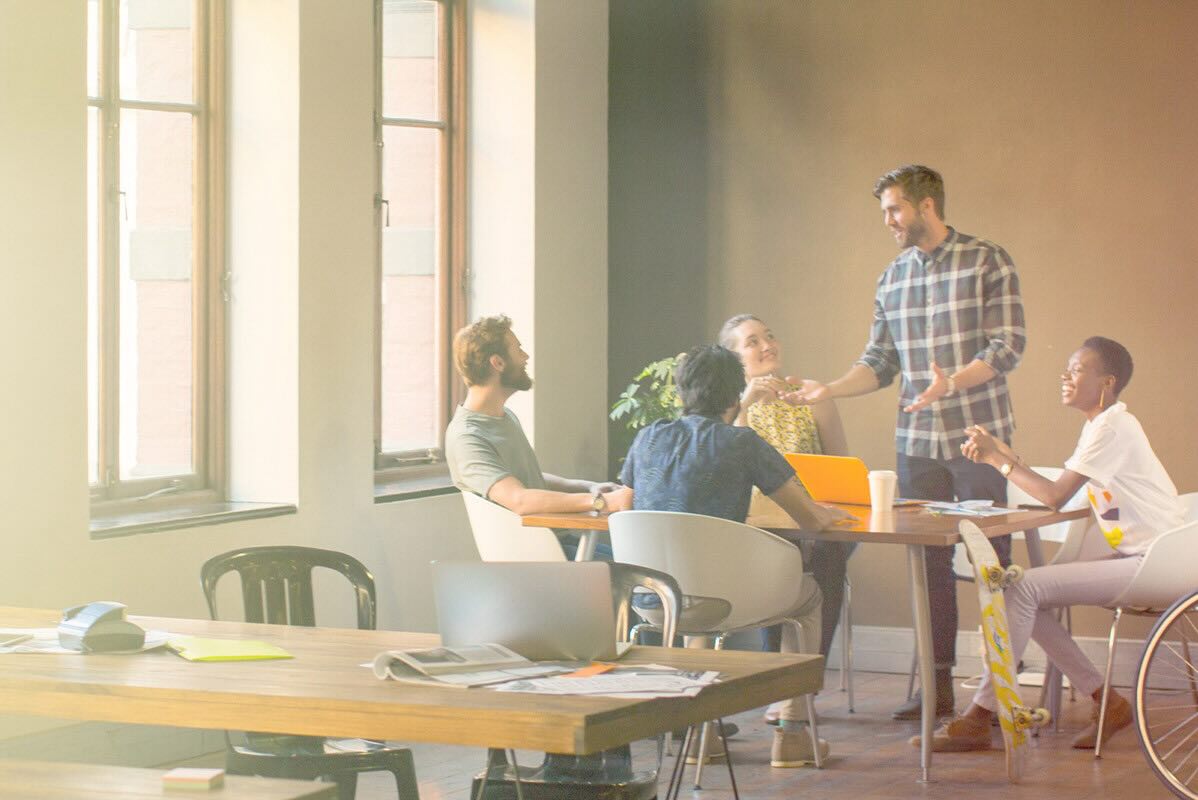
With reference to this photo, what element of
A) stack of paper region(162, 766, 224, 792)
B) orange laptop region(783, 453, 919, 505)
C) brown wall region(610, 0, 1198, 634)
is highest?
brown wall region(610, 0, 1198, 634)

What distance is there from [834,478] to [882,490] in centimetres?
24

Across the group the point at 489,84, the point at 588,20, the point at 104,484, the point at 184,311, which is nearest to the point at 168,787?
the point at 104,484

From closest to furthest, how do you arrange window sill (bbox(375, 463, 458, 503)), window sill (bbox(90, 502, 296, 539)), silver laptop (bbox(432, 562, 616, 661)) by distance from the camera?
silver laptop (bbox(432, 562, 616, 661)) < window sill (bbox(90, 502, 296, 539)) < window sill (bbox(375, 463, 458, 503))

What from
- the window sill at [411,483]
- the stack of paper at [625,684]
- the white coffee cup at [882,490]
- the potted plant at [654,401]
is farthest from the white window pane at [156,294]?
the stack of paper at [625,684]

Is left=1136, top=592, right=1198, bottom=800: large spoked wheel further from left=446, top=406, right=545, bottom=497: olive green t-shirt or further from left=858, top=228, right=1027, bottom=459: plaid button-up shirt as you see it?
left=446, top=406, right=545, bottom=497: olive green t-shirt

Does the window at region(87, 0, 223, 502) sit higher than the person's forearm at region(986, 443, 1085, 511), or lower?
higher

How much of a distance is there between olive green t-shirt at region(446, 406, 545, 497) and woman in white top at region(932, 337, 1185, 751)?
4.72 feet

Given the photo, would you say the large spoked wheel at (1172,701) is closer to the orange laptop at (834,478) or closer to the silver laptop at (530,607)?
the orange laptop at (834,478)

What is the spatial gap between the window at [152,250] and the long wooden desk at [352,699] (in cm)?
226

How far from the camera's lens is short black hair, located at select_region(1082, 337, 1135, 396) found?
511 centimetres

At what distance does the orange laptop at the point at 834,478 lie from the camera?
513 centimetres

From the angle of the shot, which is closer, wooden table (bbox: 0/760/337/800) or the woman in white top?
wooden table (bbox: 0/760/337/800)

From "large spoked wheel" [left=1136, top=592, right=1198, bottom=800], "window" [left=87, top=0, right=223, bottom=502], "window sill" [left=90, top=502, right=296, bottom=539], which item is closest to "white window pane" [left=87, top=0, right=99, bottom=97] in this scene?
"window" [left=87, top=0, right=223, bottom=502]

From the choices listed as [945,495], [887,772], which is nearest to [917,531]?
[887,772]
